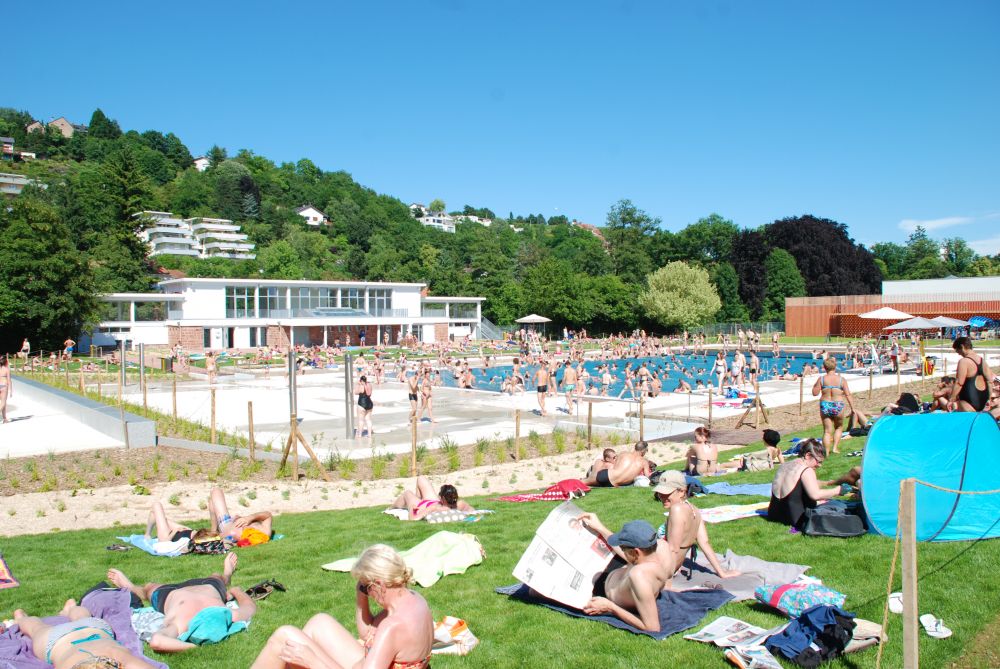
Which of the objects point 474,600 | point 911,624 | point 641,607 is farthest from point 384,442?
point 911,624

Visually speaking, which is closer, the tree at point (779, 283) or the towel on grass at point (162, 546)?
the towel on grass at point (162, 546)

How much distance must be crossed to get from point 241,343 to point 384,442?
3643 centimetres

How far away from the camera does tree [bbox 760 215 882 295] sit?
74.9 metres

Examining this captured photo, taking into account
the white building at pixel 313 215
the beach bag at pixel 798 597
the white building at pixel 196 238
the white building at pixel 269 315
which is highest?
the white building at pixel 313 215

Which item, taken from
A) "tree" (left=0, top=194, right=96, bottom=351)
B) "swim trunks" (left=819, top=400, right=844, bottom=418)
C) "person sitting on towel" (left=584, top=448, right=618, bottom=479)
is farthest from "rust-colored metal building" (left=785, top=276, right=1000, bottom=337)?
"tree" (left=0, top=194, right=96, bottom=351)

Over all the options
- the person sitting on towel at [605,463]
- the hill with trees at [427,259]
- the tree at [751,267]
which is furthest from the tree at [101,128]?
the person sitting on towel at [605,463]

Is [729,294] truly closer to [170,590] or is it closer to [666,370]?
[666,370]

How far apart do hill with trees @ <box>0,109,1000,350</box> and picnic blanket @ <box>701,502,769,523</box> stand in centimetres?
3913

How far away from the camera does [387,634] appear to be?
3625 millimetres

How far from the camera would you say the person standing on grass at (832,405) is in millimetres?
10883

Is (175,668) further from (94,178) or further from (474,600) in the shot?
(94,178)

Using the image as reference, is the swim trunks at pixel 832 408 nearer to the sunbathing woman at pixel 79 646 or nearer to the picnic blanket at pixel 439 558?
the picnic blanket at pixel 439 558

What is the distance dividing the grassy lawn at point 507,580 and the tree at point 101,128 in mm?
175343

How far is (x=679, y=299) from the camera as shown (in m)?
59.1
